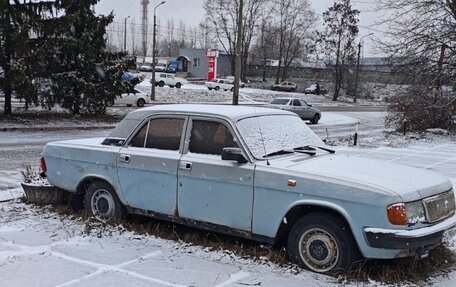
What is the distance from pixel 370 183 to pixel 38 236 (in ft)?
12.7

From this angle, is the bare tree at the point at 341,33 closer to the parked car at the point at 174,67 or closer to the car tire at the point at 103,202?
the parked car at the point at 174,67

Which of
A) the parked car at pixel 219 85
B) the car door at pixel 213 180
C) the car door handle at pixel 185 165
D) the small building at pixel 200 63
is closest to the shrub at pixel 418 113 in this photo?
the car door at pixel 213 180

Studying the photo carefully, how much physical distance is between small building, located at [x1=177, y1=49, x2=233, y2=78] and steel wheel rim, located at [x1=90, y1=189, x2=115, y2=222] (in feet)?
257

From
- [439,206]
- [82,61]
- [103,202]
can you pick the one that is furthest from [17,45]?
[439,206]

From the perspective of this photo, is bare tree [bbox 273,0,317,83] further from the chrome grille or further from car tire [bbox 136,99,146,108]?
the chrome grille

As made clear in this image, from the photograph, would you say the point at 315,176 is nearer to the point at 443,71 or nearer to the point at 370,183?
the point at 370,183

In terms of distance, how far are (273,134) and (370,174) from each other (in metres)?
1.26

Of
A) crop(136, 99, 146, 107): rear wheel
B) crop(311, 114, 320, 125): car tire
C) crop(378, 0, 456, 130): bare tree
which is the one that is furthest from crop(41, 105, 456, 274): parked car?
crop(136, 99, 146, 107): rear wheel

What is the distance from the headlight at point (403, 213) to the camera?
4.57m

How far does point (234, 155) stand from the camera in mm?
5316

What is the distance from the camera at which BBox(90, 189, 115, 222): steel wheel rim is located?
6.53 metres

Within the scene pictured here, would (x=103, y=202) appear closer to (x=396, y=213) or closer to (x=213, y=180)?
(x=213, y=180)

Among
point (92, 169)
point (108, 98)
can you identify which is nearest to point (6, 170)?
point (92, 169)

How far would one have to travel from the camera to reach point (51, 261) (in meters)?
5.23
